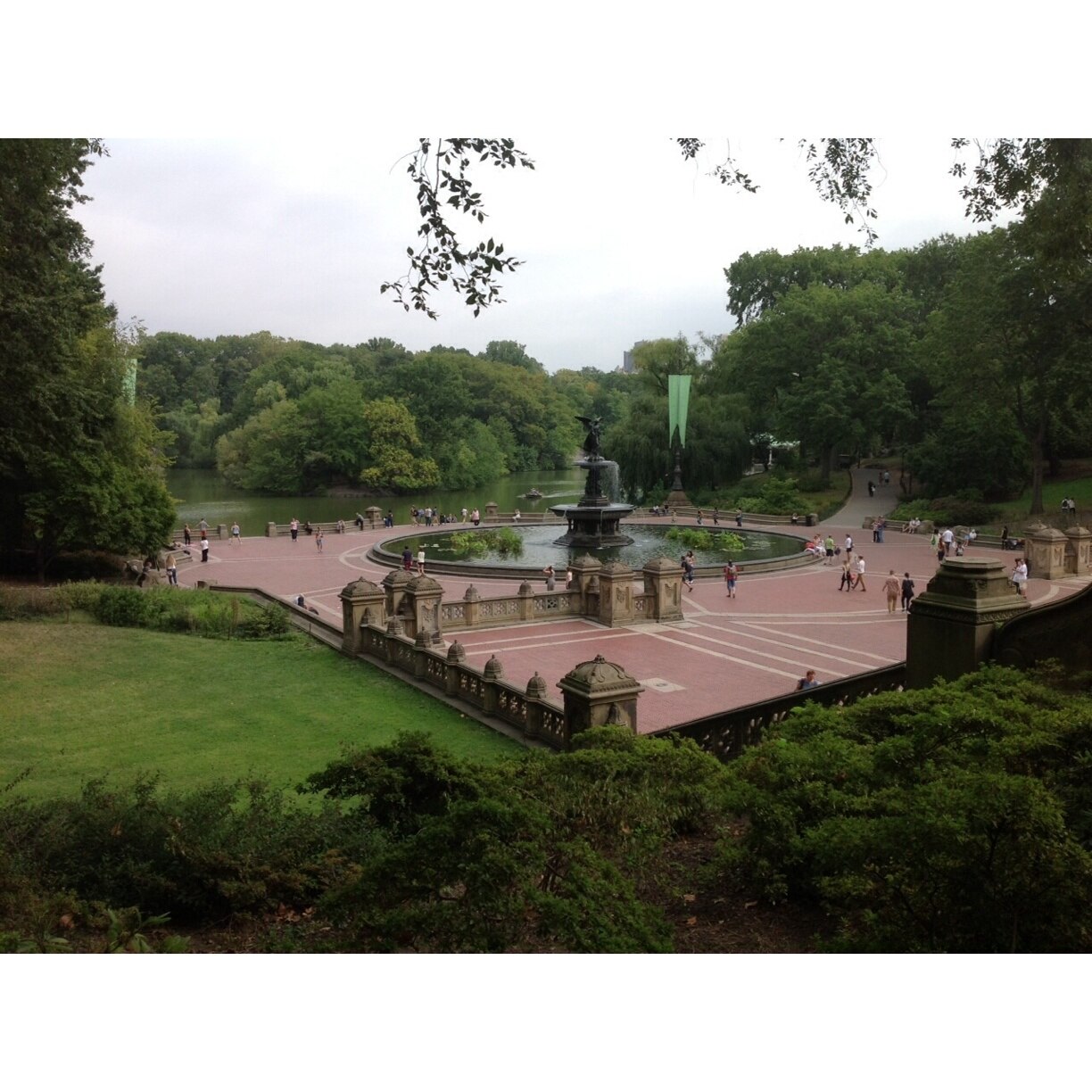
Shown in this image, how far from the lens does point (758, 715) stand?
9.52 metres

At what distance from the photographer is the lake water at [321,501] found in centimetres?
5250

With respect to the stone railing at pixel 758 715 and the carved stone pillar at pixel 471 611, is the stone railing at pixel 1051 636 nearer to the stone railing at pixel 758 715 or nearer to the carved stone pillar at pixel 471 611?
the stone railing at pixel 758 715

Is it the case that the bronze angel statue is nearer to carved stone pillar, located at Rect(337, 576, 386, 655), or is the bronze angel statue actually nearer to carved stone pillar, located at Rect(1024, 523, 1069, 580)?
carved stone pillar, located at Rect(1024, 523, 1069, 580)

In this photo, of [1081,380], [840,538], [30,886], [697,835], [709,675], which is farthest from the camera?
[840,538]

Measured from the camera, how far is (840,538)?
3628 cm

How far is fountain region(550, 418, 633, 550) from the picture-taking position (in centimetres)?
3247

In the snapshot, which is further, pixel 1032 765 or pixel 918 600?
pixel 918 600

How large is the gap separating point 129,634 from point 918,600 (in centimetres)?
1386

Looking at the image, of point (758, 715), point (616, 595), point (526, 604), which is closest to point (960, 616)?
point (758, 715)

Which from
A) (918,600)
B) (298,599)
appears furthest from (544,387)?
(918,600)

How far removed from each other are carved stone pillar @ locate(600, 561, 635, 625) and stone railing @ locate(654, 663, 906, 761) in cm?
997

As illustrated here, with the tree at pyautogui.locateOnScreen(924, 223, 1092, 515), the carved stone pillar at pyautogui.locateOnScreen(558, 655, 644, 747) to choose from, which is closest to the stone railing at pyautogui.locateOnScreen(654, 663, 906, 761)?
the carved stone pillar at pyautogui.locateOnScreen(558, 655, 644, 747)

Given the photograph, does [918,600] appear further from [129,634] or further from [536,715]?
[129,634]

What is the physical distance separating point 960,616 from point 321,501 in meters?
58.0
